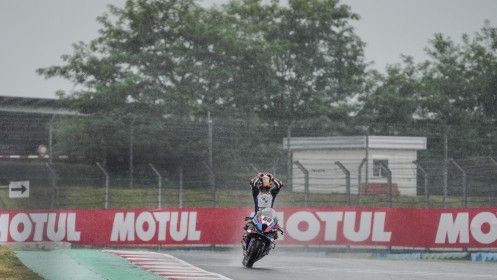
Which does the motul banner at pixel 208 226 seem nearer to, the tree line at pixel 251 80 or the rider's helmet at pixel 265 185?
the tree line at pixel 251 80

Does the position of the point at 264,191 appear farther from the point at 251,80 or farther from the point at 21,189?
the point at 251,80

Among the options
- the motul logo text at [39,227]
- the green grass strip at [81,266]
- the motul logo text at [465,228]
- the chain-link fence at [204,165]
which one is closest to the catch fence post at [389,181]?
the chain-link fence at [204,165]

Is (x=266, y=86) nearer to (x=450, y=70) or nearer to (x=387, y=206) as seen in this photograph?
(x=450, y=70)

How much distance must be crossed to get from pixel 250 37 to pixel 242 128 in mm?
8759

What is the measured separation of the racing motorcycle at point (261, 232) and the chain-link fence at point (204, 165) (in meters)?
8.83

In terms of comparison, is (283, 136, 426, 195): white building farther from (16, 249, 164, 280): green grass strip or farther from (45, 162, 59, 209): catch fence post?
(16, 249, 164, 280): green grass strip

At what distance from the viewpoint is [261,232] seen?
819 inches

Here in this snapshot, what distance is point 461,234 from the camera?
91.2 feet

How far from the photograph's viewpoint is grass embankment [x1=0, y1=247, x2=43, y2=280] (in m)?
18.1

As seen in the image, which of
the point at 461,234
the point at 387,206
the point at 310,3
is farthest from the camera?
the point at 310,3

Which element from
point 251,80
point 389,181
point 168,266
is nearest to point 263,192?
point 168,266

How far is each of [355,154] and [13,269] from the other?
17.8m

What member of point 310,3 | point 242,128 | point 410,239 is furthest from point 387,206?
point 310,3

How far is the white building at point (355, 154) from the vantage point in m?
31.9
